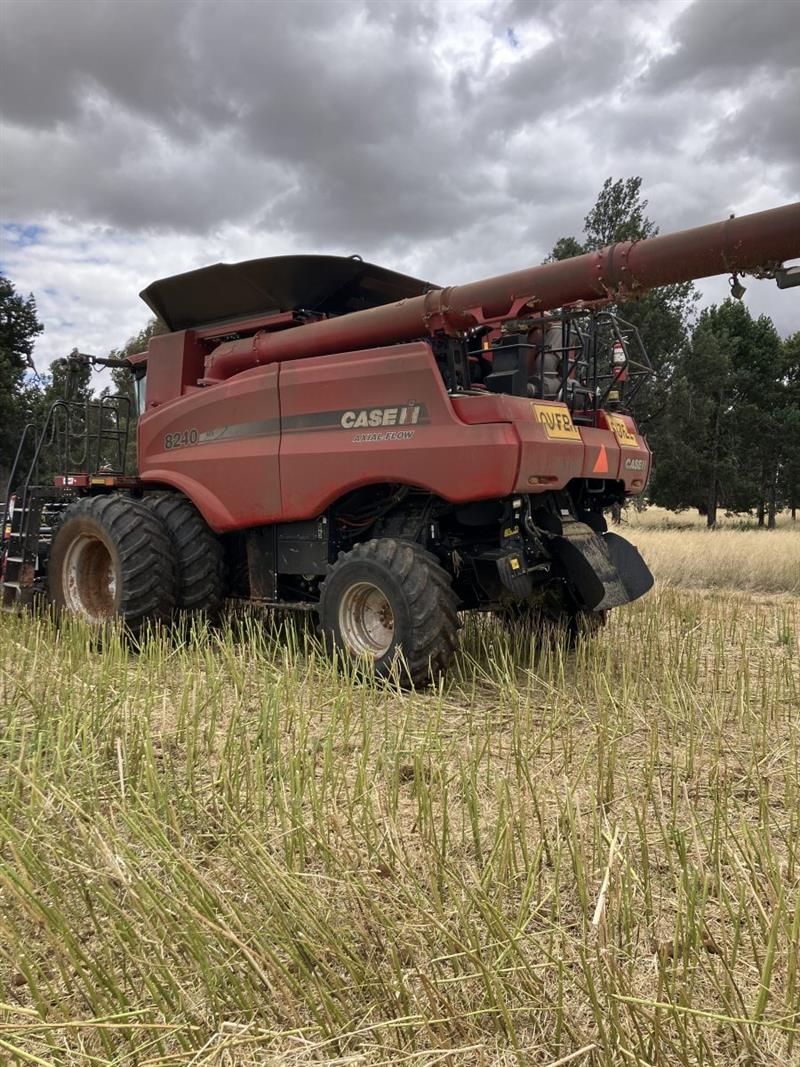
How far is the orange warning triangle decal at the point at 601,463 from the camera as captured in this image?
5.05 m

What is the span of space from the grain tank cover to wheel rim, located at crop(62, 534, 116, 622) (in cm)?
195

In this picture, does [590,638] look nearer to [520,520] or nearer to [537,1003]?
[520,520]

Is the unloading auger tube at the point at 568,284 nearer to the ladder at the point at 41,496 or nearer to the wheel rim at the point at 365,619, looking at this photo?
the wheel rim at the point at 365,619

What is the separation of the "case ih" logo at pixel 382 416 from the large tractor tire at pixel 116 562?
67.1 inches

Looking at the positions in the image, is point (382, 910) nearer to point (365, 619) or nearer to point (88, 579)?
point (365, 619)

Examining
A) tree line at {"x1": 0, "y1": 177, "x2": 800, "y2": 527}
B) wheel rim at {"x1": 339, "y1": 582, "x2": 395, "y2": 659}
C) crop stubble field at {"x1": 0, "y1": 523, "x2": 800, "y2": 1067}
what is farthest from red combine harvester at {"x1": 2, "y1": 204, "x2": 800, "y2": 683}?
tree line at {"x1": 0, "y1": 177, "x2": 800, "y2": 527}

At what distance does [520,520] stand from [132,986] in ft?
10.9

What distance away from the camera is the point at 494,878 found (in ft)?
6.47

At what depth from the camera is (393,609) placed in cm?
430

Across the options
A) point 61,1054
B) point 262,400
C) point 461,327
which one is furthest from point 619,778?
point 262,400

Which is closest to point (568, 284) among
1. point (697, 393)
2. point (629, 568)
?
point (629, 568)

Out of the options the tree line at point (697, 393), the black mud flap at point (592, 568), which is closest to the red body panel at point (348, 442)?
the black mud flap at point (592, 568)

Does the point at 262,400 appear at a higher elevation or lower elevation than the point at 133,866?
higher

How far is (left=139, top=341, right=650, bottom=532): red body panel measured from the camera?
4223 mm
